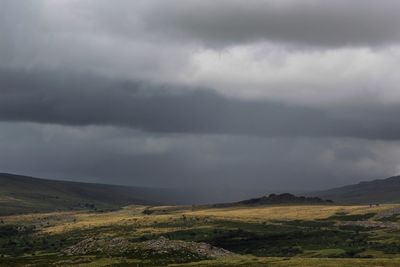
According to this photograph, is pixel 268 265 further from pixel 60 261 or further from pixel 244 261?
pixel 60 261

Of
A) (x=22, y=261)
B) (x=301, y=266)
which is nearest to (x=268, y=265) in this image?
(x=301, y=266)

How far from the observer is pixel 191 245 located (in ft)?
646

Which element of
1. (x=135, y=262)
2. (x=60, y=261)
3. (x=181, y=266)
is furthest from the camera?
(x=60, y=261)

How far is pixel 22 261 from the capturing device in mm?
192000

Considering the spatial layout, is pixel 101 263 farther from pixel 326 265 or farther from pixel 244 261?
pixel 326 265

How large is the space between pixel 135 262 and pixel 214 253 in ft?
105

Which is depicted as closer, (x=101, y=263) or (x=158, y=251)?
(x=101, y=263)

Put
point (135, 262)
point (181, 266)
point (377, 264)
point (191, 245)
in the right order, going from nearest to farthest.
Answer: point (377, 264) < point (181, 266) < point (135, 262) < point (191, 245)

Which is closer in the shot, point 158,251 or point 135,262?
point 135,262

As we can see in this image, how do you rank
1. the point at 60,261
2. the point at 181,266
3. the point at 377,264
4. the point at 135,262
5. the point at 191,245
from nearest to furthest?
1. the point at 377,264
2. the point at 181,266
3. the point at 135,262
4. the point at 60,261
5. the point at 191,245

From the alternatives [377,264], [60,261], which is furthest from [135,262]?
[377,264]

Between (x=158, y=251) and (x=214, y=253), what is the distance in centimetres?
1834

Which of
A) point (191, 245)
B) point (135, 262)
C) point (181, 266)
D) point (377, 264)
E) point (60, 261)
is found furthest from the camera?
point (191, 245)

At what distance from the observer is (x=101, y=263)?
167 m
